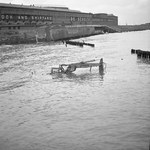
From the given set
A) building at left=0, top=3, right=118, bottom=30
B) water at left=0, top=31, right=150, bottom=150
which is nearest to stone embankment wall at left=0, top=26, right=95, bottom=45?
building at left=0, top=3, right=118, bottom=30

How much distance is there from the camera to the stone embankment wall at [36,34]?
77750mm

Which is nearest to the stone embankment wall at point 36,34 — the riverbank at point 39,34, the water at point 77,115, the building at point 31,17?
the riverbank at point 39,34

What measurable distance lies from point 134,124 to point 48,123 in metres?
4.30

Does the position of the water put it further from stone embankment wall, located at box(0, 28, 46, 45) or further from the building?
the building

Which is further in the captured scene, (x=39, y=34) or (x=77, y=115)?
(x=39, y=34)

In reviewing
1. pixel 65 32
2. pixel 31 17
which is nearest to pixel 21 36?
pixel 31 17

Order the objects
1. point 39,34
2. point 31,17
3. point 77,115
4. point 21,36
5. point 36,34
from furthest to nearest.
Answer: point 31,17, point 39,34, point 36,34, point 21,36, point 77,115

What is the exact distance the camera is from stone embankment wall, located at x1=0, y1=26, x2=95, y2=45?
77.8 meters

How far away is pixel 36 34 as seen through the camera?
3386 inches

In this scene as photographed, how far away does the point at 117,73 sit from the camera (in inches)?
900

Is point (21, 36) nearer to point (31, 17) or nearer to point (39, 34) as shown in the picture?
point (39, 34)

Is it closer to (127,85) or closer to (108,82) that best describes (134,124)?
(127,85)

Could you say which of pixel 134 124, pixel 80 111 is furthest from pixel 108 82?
pixel 134 124

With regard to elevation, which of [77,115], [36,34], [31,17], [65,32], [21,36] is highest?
[31,17]
